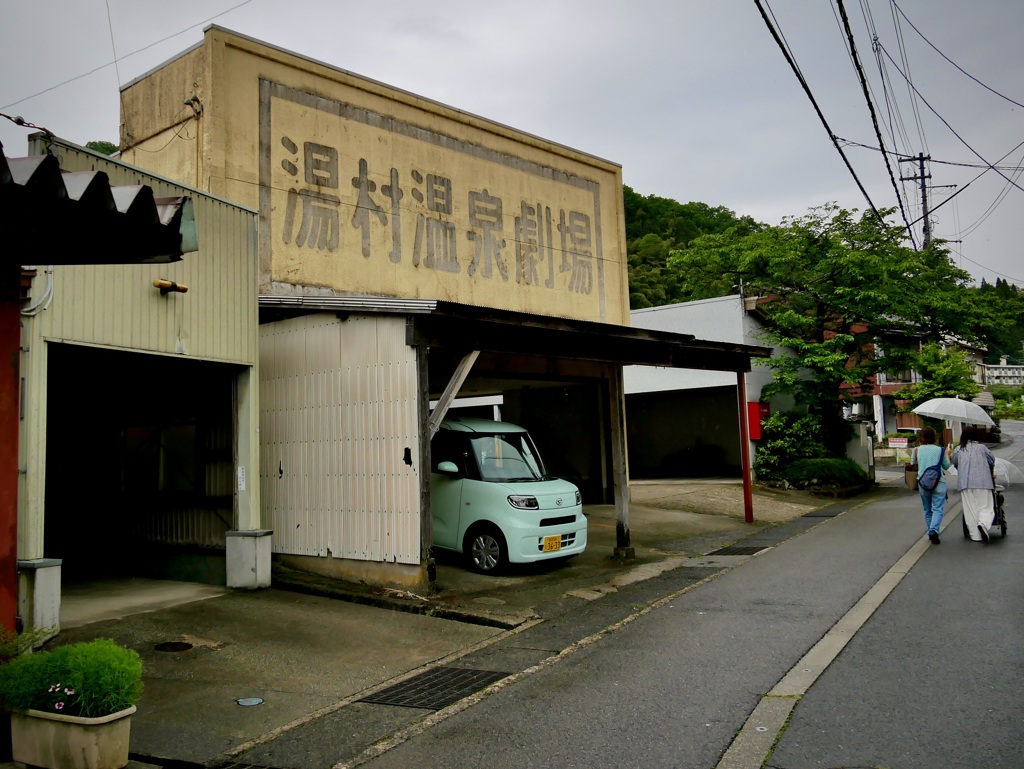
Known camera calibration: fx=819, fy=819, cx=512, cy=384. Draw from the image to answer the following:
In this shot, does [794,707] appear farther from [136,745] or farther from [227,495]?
[227,495]

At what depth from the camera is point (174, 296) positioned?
359 inches

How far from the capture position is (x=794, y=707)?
5.30 metres

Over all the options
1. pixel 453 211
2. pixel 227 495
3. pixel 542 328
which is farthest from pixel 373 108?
pixel 227 495

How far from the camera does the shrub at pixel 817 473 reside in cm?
2227

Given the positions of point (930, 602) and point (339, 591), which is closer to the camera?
point (930, 602)

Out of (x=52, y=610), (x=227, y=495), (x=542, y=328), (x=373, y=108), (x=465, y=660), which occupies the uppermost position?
(x=373, y=108)

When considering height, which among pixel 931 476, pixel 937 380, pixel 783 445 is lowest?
pixel 931 476

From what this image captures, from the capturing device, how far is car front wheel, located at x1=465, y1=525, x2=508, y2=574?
35.1 ft

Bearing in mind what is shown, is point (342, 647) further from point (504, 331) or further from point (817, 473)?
point (817, 473)

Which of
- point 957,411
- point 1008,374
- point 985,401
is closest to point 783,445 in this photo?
point 957,411

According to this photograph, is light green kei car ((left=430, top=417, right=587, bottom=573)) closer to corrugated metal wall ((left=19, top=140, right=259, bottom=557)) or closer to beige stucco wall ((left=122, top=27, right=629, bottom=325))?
corrugated metal wall ((left=19, top=140, right=259, bottom=557))

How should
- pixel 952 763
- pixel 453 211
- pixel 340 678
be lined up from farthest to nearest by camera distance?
pixel 453 211, pixel 340 678, pixel 952 763

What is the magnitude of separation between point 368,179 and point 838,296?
14523 mm

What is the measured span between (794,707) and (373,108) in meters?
12.8
